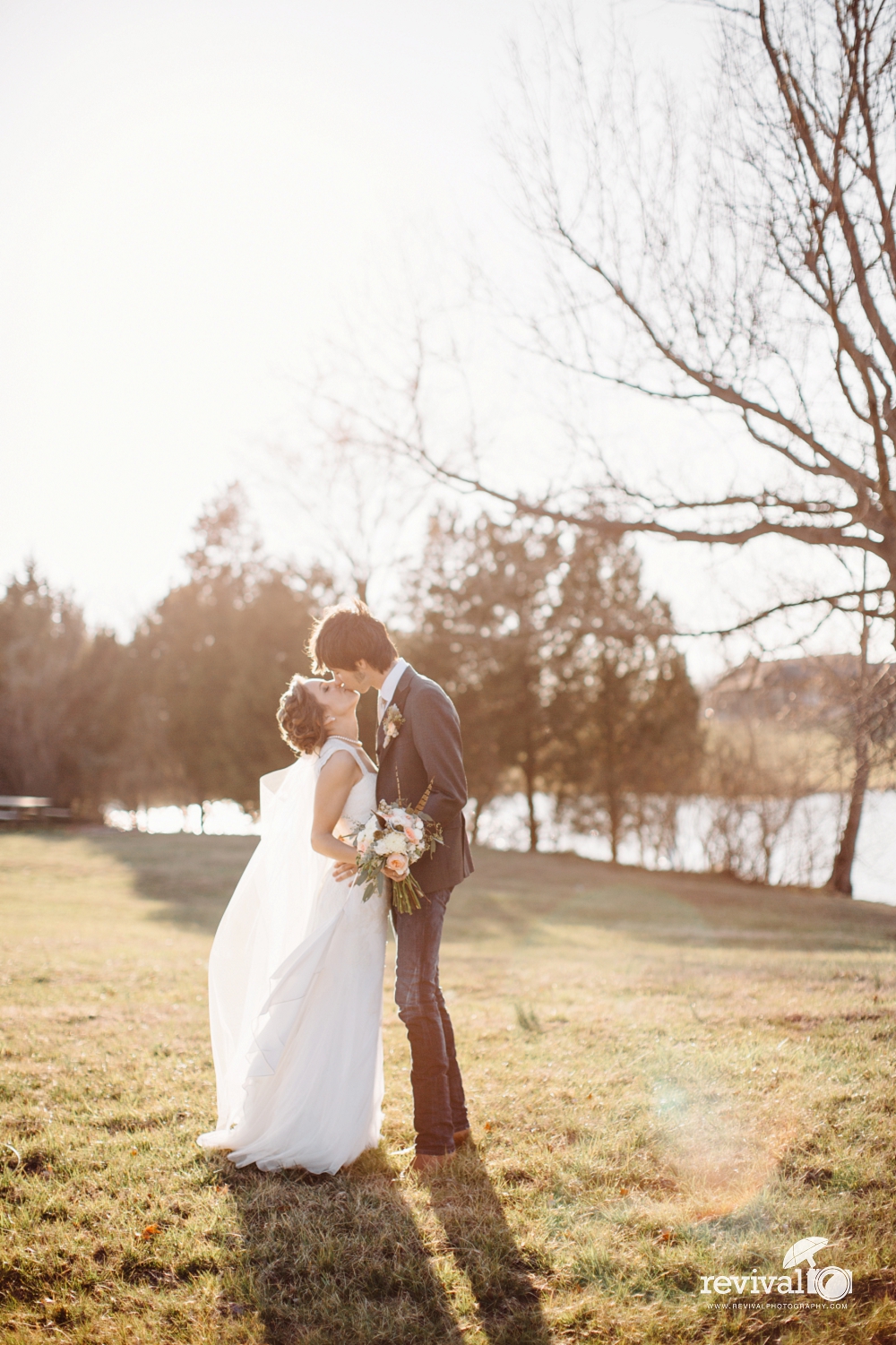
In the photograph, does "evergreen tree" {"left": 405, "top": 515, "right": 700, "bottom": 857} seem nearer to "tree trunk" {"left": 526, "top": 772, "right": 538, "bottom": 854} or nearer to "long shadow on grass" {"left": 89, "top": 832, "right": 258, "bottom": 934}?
"tree trunk" {"left": 526, "top": 772, "right": 538, "bottom": 854}

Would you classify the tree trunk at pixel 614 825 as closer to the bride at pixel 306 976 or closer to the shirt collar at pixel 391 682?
the bride at pixel 306 976

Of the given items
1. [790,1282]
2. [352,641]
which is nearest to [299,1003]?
[352,641]

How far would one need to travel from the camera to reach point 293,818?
4375mm

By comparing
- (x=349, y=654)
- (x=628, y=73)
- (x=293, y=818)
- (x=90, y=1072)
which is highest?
(x=628, y=73)

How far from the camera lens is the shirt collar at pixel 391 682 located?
4.01 metres

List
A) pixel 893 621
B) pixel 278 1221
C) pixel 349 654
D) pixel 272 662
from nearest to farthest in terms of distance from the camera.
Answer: pixel 278 1221, pixel 349 654, pixel 893 621, pixel 272 662

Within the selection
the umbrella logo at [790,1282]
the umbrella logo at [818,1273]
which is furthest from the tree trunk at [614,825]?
the umbrella logo at [790,1282]

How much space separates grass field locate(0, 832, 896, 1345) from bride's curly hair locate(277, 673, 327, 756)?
6.72ft

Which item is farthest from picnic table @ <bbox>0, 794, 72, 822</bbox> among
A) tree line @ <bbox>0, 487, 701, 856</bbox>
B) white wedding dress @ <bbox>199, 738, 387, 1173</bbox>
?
white wedding dress @ <bbox>199, 738, 387, 1173</bbox>

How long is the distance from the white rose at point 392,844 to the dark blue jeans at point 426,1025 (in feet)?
1.49

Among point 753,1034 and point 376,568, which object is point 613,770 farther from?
point 753,1034

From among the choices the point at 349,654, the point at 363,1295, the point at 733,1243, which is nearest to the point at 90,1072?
the point at 363,1295

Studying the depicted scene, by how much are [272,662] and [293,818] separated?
2531cm

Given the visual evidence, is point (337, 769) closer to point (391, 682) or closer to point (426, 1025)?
point (391, 682)
